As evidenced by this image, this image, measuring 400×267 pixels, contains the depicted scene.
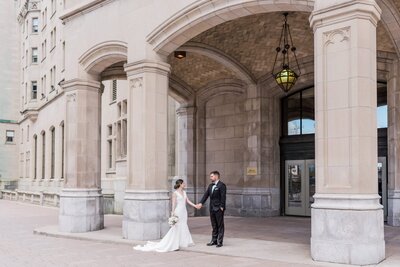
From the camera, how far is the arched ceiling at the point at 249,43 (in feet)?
48.2

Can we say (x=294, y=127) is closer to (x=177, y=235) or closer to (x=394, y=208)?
(x=394, y=208)

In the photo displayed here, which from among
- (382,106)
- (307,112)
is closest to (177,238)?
(382,106)

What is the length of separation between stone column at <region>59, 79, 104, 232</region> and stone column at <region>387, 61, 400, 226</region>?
9.05 m

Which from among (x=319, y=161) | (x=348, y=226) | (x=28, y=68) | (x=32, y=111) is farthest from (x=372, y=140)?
(x=28, y=68)

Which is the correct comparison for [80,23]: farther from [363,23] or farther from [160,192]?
[363,23]

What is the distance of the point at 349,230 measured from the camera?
8.69m

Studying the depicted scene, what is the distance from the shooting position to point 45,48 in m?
43.5

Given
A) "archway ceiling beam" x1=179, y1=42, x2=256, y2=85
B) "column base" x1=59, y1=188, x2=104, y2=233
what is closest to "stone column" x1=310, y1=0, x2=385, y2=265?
"archway ceiling beam" x1=179, y1=42, x2=256, y2=85

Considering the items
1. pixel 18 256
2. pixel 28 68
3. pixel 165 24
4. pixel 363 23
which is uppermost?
pixel 28 68

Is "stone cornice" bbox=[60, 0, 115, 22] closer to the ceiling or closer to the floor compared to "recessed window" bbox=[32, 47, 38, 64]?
closer to the floor

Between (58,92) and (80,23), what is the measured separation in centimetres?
2226

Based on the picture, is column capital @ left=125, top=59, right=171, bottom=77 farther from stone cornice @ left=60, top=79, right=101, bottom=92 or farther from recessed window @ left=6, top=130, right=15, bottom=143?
recessed window @ left=6, top=130, right=15, bottom=143

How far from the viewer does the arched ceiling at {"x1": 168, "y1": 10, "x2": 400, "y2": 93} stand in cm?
1469

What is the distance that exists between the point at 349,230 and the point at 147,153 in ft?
19.0
